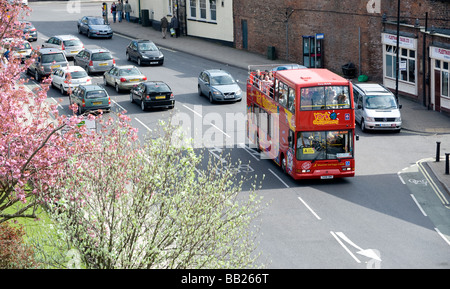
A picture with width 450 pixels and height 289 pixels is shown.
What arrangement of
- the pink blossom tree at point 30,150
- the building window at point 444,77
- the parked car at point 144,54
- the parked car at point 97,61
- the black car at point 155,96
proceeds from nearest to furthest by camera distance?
1. the pink blossom tree at point 30,150
2. the building window at point 444,77
3. the black car at point 155,96
4. the parked car at point 97,61
5. the parked car at point 144,54

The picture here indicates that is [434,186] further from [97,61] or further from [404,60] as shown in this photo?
[97,61]

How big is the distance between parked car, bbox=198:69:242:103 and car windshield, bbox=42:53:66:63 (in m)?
10.8

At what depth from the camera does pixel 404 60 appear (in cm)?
4034

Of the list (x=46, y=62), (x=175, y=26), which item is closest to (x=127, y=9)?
(x=175, y=26)

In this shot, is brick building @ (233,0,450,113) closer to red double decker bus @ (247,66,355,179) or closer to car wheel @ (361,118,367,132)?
car wheel @ (361,118,367,132)

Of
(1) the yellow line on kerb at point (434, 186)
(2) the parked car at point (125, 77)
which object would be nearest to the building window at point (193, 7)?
(2) the parked car at point (125, 77)

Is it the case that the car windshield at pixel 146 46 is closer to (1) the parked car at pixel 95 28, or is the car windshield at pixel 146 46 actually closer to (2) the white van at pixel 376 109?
(1) the parked car at pixel 95 28

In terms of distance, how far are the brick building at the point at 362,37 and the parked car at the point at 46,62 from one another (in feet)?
48.5

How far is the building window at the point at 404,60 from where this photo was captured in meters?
40.0

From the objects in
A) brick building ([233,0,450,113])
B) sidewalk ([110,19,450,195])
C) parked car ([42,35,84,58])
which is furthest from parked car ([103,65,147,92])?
brick building ([233,0,450,113])

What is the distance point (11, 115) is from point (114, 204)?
198 inches
